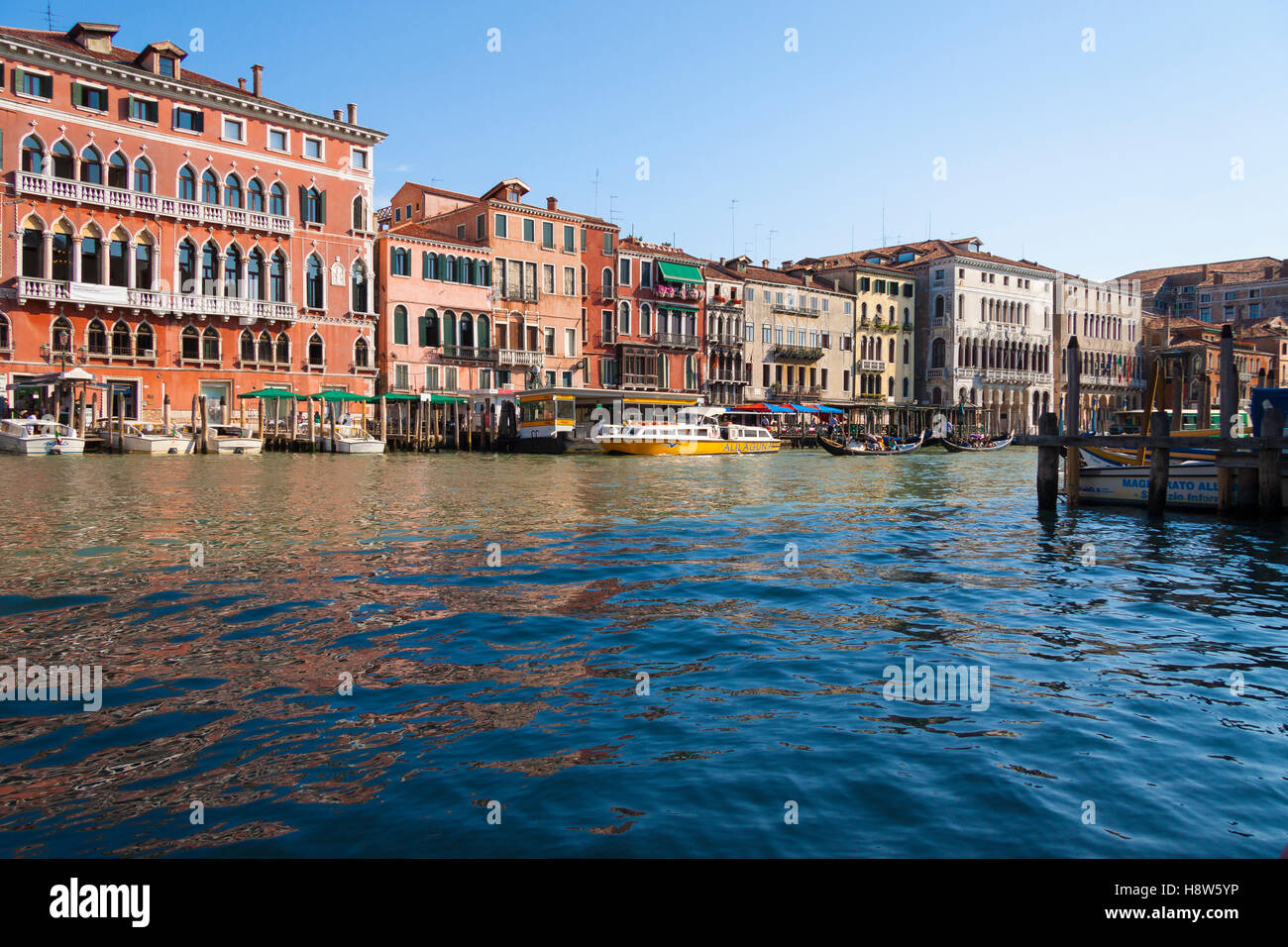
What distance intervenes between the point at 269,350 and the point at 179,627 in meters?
35.8

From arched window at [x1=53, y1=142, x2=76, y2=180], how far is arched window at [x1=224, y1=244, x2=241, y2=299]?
590cm

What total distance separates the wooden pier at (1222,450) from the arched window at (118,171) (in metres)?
33.3

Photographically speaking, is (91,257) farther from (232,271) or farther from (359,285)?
(359,285)

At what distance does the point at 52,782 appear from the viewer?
4102 mm

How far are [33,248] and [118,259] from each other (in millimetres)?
2713

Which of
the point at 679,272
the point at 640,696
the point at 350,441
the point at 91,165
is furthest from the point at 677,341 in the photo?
the point at 640,696

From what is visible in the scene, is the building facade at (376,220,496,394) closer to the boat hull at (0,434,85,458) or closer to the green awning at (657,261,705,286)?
the green awning at (657,261,705,286)

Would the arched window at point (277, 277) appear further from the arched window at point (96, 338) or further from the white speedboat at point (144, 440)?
the white speedboat at point (144, 440)

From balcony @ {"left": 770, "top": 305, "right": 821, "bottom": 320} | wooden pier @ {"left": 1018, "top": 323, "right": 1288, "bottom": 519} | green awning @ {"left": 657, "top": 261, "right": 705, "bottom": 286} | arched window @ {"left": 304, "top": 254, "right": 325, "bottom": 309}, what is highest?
green awning @ {"left": 657, "top": 261, "right": 705, "bottom": 286}

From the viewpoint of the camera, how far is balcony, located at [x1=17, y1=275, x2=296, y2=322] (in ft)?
110

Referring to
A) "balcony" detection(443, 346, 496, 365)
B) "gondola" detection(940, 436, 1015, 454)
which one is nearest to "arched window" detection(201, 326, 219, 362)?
"balcony" detection(443, 346, 496, 365)

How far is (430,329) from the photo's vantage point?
148 feet
